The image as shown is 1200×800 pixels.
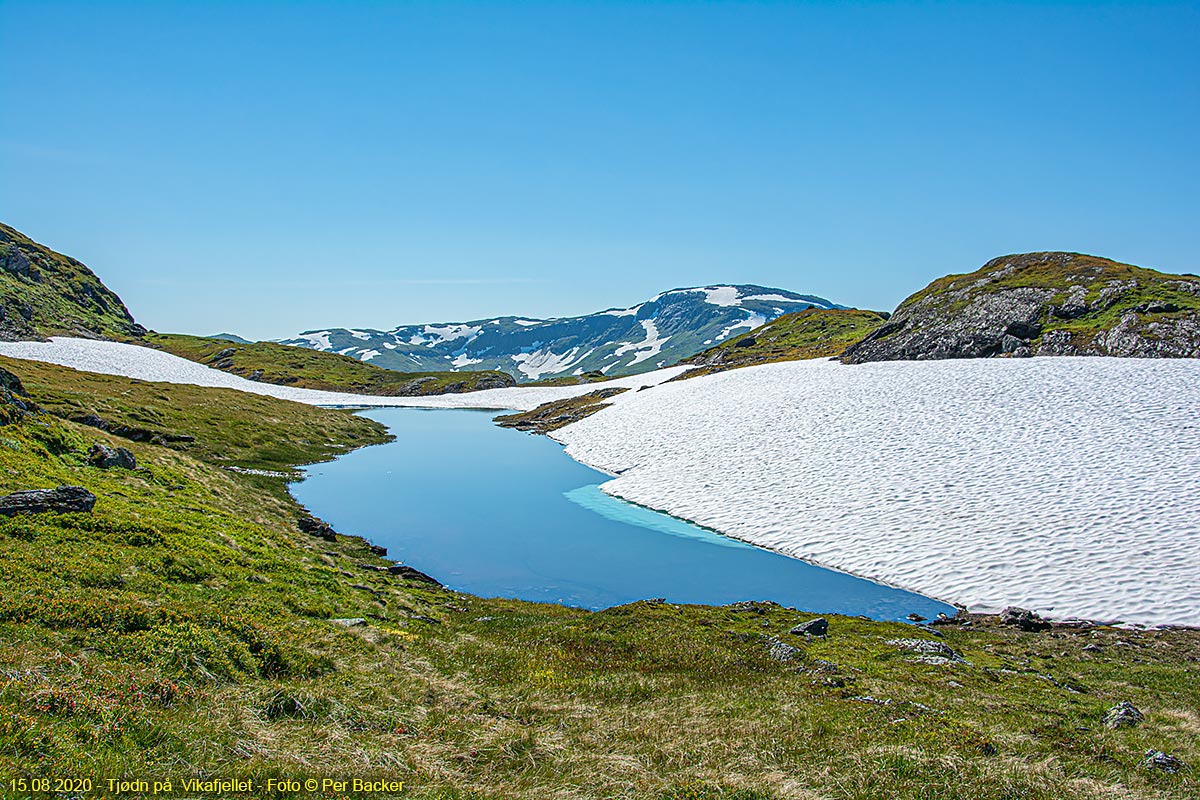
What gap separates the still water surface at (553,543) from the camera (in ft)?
97.3

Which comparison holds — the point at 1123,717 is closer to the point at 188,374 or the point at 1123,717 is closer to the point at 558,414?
the point at 558,414

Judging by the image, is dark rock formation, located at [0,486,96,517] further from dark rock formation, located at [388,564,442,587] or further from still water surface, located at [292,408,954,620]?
still water surface, located at [292,408,954,620]

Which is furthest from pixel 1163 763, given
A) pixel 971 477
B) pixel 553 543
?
pixel 553 543

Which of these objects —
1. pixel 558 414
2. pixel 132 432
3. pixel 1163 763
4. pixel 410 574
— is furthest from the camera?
pixel 558 414

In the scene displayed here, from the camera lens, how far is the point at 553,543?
38.2 meters

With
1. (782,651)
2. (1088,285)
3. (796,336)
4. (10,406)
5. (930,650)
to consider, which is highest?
(796,336)

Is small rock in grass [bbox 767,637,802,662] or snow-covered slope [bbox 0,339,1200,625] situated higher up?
snow-covered slope [bbox 0,339,1200,625]

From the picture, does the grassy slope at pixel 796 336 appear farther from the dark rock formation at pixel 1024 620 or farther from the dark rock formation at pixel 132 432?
the dark rock formation at pixel 1024 620

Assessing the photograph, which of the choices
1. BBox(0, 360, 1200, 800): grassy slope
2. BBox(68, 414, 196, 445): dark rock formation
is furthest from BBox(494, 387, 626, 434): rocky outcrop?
BBox(0, 360, 1200, 800): grassy slope

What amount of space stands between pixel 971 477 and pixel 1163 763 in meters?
29.8

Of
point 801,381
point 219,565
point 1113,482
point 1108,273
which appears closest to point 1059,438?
point 1113,482

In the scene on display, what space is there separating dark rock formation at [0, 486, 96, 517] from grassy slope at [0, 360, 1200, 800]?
0.78 metres

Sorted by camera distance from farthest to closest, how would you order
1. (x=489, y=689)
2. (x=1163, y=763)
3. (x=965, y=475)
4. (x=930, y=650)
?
(x=965, y=475) < (x=930, y=650) < (x=489, y=689) < (x=1163, y=763)

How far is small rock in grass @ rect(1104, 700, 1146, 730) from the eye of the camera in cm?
1384
